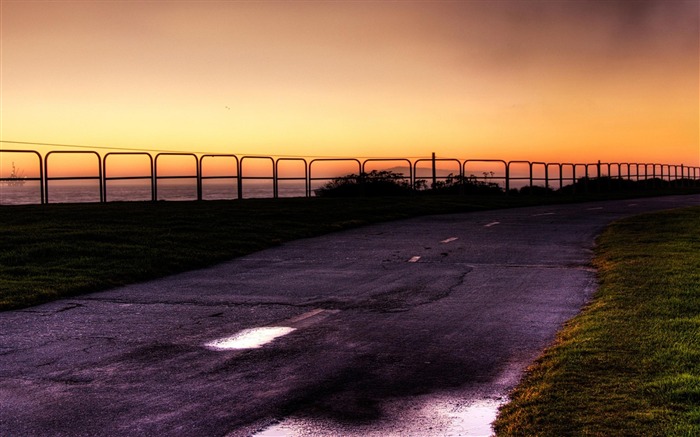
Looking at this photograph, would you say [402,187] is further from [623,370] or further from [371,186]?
[623,370]

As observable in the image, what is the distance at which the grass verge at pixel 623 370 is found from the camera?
15.0 feet

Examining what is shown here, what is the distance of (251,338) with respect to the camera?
24.3ft

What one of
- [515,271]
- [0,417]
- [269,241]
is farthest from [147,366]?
[269,241]

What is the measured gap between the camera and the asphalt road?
4.99 metres

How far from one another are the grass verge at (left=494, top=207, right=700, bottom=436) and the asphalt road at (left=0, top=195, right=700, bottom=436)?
0.27m

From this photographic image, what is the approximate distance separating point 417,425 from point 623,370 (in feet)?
6.20

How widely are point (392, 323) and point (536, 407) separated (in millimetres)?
3178

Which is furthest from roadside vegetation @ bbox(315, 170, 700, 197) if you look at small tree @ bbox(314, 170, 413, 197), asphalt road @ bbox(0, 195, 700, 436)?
asphalt road @ bbox(0, 195, 700, 436)

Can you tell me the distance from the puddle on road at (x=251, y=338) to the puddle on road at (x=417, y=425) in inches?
88.2

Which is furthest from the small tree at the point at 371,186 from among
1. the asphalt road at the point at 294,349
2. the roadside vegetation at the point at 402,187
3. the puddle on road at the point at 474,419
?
the puddle on road at the point at 474,419

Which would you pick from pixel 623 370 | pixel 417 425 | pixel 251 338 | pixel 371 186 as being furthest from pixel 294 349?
pixel 371 186

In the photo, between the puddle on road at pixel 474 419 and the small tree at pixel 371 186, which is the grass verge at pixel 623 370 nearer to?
the puddle on road at pixel 474 419

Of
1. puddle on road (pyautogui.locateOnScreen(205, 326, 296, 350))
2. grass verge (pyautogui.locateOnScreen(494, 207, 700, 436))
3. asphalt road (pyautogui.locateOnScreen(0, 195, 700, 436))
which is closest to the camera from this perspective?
grass verge (pyautogui.locateOnScreen(494, 207, 700, 436))

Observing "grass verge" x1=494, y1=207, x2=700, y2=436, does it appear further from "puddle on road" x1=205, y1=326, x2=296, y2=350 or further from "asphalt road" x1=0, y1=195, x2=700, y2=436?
"puddle on road" x1=205, y1=326, x2=296, y2=350
